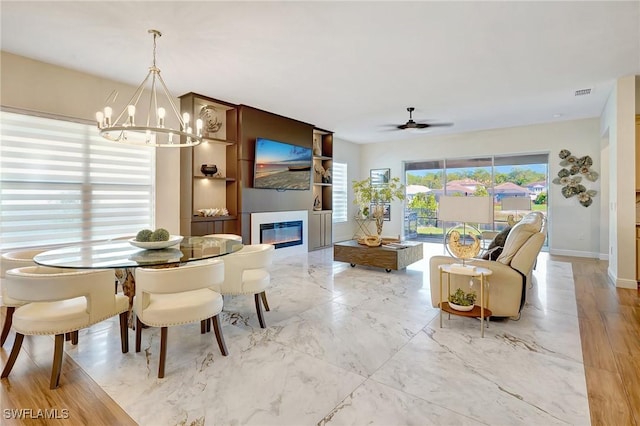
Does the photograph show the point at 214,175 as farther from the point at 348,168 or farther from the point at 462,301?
the point at 348,168

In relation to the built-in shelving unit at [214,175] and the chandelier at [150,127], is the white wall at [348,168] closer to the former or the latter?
the built-in shelving unit at [214,175]

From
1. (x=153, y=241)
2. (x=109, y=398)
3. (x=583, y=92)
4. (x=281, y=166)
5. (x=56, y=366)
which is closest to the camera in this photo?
(x=109, y=398)

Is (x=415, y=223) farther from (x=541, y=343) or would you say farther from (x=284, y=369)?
(x=284, y=369)

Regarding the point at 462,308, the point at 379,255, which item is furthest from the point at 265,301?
the point at 379,255

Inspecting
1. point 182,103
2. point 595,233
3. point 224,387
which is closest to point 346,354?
point 224,387

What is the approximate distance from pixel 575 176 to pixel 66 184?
28.5ft

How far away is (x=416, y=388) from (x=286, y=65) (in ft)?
11.7

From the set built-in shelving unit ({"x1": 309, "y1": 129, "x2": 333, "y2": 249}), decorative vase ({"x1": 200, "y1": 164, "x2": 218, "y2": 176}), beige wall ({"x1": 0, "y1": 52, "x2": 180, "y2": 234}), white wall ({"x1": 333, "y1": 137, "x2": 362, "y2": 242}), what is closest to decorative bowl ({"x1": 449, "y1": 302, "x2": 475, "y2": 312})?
decorative vase ({"x1": 200, "y1": 164, "x2": 218, "y2": 176})

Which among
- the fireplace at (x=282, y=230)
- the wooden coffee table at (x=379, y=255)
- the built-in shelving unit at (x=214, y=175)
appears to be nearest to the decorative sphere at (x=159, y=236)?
the built-in shelving unit at (x=214, y=175)

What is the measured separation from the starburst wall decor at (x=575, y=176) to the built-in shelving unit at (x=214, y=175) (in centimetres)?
649

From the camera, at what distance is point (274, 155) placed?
6246 millimetres

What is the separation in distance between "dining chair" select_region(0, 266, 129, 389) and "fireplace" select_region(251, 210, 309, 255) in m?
→ 3.59

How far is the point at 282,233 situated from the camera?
6.60 meters

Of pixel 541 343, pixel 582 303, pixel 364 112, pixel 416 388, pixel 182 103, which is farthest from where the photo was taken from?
pixel 364 112
